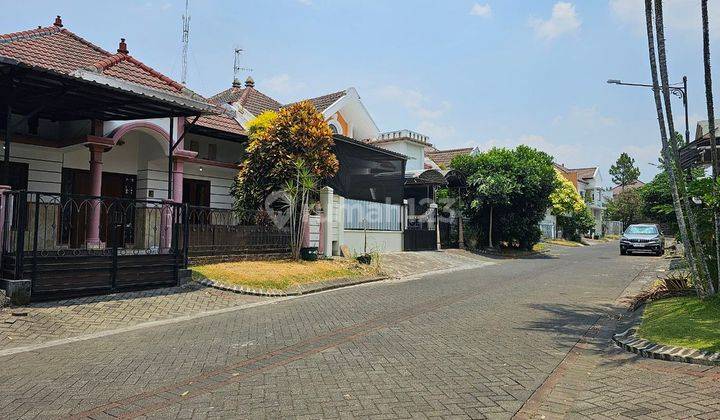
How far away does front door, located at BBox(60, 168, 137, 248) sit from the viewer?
10.7 m

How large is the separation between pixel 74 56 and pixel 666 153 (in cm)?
1595

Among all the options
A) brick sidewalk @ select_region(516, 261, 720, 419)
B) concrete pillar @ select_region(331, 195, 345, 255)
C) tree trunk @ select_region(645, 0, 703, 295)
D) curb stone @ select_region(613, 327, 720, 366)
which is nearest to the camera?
brick sidewalk @ select_region(516, 261, 720, 419)

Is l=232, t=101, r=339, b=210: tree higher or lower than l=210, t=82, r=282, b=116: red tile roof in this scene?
lower

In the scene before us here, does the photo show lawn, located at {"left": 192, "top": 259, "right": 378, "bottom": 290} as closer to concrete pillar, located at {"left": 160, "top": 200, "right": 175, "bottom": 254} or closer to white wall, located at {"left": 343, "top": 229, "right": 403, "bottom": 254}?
concrete pillar, located at {"left": 160, "top": 200, "right": 175, "bottom": 254}

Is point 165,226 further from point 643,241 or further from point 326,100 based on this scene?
point 643,241

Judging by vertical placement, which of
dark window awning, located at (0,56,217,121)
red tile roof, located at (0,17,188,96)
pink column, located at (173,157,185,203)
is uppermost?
red tile roof, located at (0,17,188,96)

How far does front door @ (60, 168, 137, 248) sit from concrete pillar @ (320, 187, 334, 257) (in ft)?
21.2

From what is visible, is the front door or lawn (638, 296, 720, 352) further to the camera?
the front door

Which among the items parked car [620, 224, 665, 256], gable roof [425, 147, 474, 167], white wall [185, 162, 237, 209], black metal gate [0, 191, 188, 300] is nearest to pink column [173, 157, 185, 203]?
white wall [185, 162, 237, 209]

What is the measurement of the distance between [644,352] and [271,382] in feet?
16.0

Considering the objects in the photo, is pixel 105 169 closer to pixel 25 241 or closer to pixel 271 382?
pixel 25 241

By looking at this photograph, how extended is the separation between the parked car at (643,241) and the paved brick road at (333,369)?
1960 cm

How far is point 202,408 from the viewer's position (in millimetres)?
4496

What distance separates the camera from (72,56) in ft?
49.7
